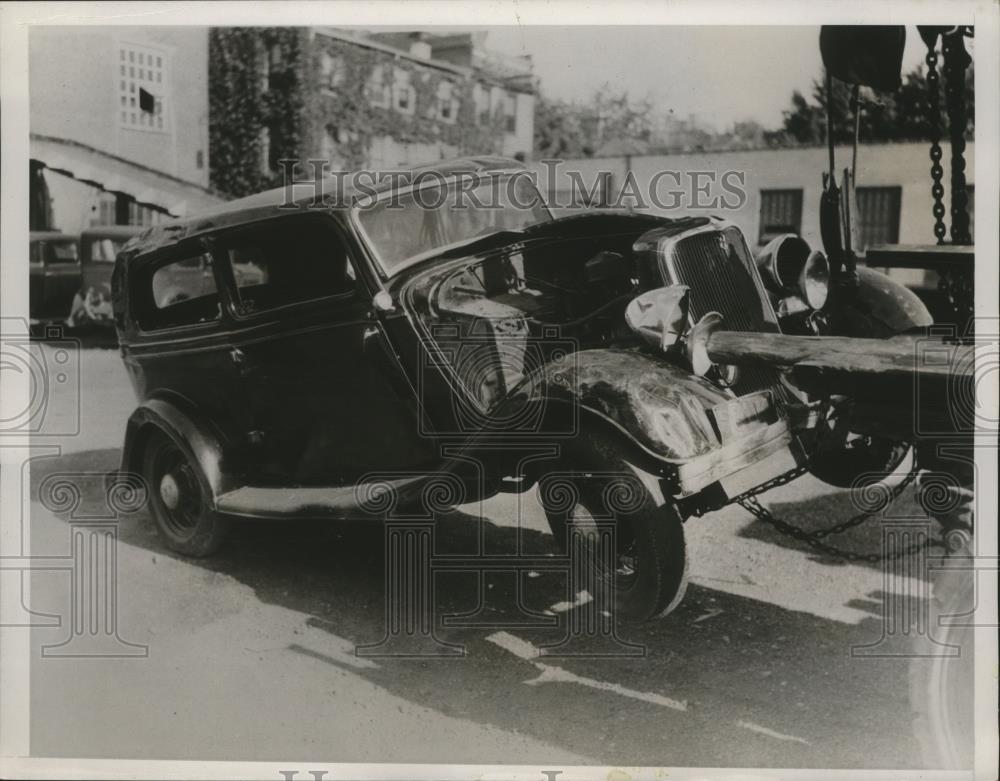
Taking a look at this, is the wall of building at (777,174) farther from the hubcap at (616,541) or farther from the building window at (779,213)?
the hubcap at (616,541)

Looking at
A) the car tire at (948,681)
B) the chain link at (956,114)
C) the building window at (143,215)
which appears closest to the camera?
the car tire at (948,681)

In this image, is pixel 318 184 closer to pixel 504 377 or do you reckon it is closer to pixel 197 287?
pixel 197 287

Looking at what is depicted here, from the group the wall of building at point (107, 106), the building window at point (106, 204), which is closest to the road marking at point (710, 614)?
the wall of building at point (107, 106)

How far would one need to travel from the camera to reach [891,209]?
338cm

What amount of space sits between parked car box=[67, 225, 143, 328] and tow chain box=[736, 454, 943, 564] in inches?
100

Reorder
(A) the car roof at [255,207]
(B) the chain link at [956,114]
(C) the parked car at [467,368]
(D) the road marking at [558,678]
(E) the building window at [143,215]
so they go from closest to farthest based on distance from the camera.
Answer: (C) the parked car at [467,368], (D) the road marking at [558,678], (B) the chain link at [956,114], (A) the car roof at [255,207], (E) the building window at [143,215]

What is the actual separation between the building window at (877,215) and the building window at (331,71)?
202 cm

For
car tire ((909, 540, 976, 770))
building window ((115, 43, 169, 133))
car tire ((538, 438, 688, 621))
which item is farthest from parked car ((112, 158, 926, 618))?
car tire ((909, 540, 976, 770))

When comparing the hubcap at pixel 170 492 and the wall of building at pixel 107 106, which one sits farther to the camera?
the hubcap at pixel 170 492

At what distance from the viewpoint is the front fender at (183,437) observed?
340 centimetres

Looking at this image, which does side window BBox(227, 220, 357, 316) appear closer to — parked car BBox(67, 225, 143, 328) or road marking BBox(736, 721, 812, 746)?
parked car BBox(67, 225, 143, 328)

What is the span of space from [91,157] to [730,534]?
2.81 meters

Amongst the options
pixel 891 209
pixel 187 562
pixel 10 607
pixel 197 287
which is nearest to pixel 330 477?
pixel 187 562

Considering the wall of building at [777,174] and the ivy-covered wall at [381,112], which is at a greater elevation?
the ivy-covered wall at [381,112]
